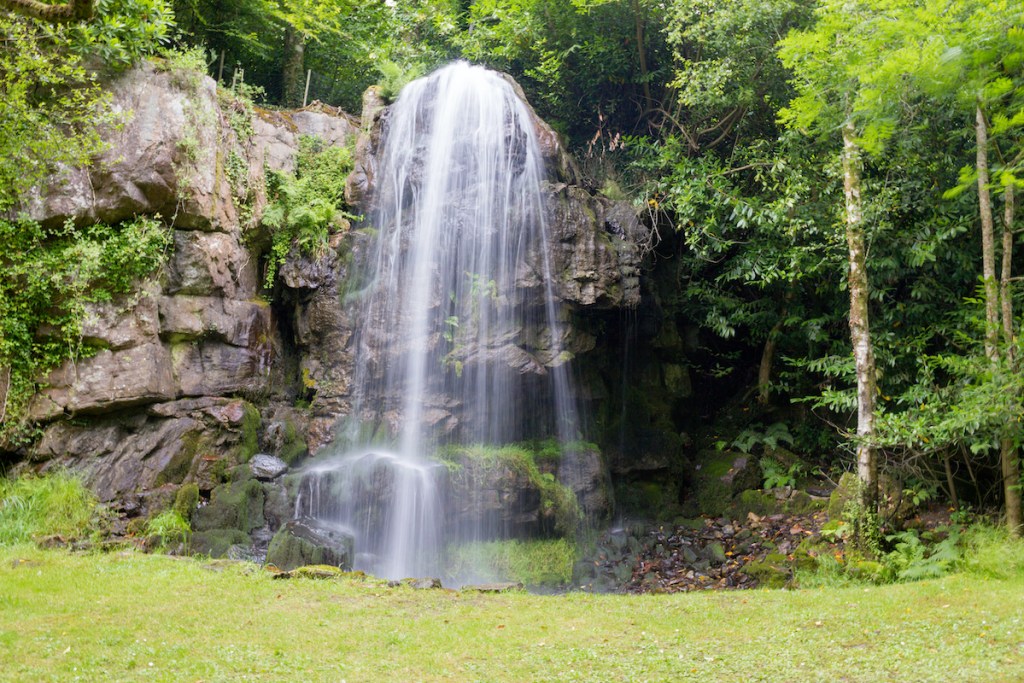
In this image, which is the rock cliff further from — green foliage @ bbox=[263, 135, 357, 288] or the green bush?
the green bush

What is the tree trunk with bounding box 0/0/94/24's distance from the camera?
6652mm

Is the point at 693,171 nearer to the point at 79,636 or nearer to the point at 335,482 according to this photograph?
the point at 335,482

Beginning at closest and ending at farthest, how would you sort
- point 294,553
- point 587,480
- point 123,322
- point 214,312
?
point 294,553, point 123,322, point 214,312, point 587,480

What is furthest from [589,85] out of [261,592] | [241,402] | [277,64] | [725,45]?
[261,592]

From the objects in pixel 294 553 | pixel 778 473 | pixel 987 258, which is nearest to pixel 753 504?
pixel 778 473

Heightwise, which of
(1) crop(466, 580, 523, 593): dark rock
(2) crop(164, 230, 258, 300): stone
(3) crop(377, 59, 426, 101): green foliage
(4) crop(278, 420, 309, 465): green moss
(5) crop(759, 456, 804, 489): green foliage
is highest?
(3) crop(377, 59, 426, 101): green foliage

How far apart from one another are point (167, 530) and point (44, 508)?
1.69 metres

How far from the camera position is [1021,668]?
5754mm

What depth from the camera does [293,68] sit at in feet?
59.8

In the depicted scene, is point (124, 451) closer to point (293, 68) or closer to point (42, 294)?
point (42, 294)

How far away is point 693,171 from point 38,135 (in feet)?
34.8

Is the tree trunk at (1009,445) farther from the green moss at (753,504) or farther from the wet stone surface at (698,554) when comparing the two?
the green moss at (753,504)

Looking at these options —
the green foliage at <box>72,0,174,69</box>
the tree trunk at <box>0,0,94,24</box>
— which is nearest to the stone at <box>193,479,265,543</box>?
the tree trunk at <box>0,0,94,24</box>

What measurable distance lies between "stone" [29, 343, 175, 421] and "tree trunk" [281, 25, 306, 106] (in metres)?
8.55
